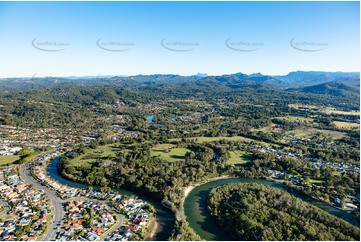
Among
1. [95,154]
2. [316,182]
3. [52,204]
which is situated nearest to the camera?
[52,204]

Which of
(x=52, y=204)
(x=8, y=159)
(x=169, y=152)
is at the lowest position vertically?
(x=169, y=152)

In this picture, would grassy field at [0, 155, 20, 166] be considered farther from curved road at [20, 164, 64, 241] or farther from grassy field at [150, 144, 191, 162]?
grassy field at [150, 144, 191, 162]

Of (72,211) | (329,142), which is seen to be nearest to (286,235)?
(72,211)

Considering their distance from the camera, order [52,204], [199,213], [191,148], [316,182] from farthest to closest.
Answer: [191,148] → [316,182] → [52,204] → [199,213]

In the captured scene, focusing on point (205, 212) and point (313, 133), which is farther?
point (313, 133)

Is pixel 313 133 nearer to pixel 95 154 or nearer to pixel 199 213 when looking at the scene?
pixel 199 213

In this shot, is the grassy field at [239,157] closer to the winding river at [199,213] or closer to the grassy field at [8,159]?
the winding river at [199,213]

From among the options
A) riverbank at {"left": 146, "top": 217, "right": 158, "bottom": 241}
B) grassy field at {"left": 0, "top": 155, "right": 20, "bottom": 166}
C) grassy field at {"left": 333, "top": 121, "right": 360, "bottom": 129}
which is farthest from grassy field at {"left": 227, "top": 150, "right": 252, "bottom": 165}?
grassy field at {"left": 333, "top": 121, "right": 360, "bottom": 129}

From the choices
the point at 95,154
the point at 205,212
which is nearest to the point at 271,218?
the point at 205,212
